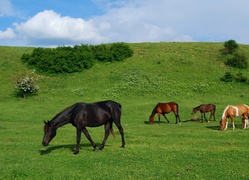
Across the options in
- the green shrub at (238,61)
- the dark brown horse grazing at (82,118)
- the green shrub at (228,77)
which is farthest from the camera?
the green shrub at (238,61)

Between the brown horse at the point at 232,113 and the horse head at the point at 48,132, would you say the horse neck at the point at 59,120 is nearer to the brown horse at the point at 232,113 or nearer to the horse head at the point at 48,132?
the horse head at the point at 48,132

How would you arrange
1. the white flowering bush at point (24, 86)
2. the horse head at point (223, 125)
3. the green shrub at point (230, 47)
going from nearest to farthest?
1. the horse head at point (223, 125)
2. the white flowering bush at point (24, 86)
3. the green shrub at point (230, 47)

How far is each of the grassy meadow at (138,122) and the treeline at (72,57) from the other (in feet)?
5.11

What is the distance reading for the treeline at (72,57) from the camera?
55.6 meters

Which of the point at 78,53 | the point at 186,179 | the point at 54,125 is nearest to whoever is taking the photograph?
the point at 186,179

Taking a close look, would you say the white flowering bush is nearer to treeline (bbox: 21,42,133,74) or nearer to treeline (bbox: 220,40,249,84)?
treeline (bbox: 21,42,133,74)

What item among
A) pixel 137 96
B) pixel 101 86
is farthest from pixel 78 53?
pixel 137 96

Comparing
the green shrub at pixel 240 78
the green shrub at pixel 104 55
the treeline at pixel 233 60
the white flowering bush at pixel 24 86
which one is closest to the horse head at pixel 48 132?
the white flowering bush at pixel 24 86

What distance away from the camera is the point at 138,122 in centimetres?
Answer: 3170

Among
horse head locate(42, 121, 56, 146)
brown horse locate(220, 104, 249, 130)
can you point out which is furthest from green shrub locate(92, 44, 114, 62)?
horse head locate(42, 121, 56, 146)

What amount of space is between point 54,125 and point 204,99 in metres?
32.5

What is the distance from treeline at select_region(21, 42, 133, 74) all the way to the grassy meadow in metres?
1.56

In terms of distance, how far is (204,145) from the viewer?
15555 millimetres

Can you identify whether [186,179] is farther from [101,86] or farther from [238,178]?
[101,86]
